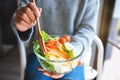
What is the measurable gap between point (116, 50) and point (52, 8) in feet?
1.24

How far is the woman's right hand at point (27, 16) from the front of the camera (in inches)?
24.3

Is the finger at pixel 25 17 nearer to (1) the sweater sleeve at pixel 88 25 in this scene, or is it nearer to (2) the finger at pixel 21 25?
(2) the finger at pixel 21 25

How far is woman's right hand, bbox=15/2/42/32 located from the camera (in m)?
0.62

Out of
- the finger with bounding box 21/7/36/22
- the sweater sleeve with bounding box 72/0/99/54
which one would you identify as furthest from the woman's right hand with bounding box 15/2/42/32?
the sweater sleeve with bounding box 72/0/99/54

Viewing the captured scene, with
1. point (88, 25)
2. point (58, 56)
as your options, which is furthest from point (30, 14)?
point (88, 25)

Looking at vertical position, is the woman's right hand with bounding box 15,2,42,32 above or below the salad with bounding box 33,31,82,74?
above

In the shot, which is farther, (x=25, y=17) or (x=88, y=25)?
(x=88, y=25)

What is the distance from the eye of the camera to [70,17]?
80cm

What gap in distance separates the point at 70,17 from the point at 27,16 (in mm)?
221

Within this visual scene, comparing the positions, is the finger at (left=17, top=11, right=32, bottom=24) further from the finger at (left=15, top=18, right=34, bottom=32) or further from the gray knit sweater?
the gray knit sweater

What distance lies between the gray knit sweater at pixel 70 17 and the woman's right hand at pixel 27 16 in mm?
A: 87

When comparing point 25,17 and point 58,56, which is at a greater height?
point 25,17

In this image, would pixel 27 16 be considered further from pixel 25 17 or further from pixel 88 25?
pixel 88 25

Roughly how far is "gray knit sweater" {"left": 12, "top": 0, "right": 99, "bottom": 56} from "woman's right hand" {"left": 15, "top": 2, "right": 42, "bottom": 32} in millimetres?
87
